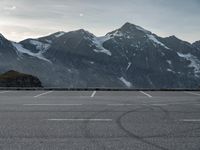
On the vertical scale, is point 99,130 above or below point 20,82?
above

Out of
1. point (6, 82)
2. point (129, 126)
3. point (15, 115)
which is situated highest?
point (129, 126)

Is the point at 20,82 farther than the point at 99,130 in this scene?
Yes

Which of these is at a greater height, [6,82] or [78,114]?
[78,114]

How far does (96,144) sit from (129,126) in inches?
95.6

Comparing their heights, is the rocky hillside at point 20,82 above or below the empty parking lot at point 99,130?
below

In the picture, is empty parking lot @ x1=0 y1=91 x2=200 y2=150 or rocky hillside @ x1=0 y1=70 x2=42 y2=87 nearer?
empty parking lot @ x1=0 y1=91 x2=200 y2=150

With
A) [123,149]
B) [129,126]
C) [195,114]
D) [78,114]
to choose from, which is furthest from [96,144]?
[195,114]

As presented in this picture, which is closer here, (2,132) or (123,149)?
(123,149)

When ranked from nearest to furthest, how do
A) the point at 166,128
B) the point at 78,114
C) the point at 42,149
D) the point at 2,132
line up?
the point at 42,149 → the point at 2,132 → the point at 166,128 → the point at 78,114

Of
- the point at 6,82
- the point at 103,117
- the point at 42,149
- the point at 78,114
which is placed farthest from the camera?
the point at 6,82

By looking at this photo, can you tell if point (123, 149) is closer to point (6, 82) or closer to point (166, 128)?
point (166, 128)

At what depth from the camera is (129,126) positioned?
984 cm

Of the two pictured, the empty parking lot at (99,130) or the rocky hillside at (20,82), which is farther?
the rocky hillside at (20,82)

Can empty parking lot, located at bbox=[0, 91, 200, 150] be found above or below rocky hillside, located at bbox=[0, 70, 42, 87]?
above
